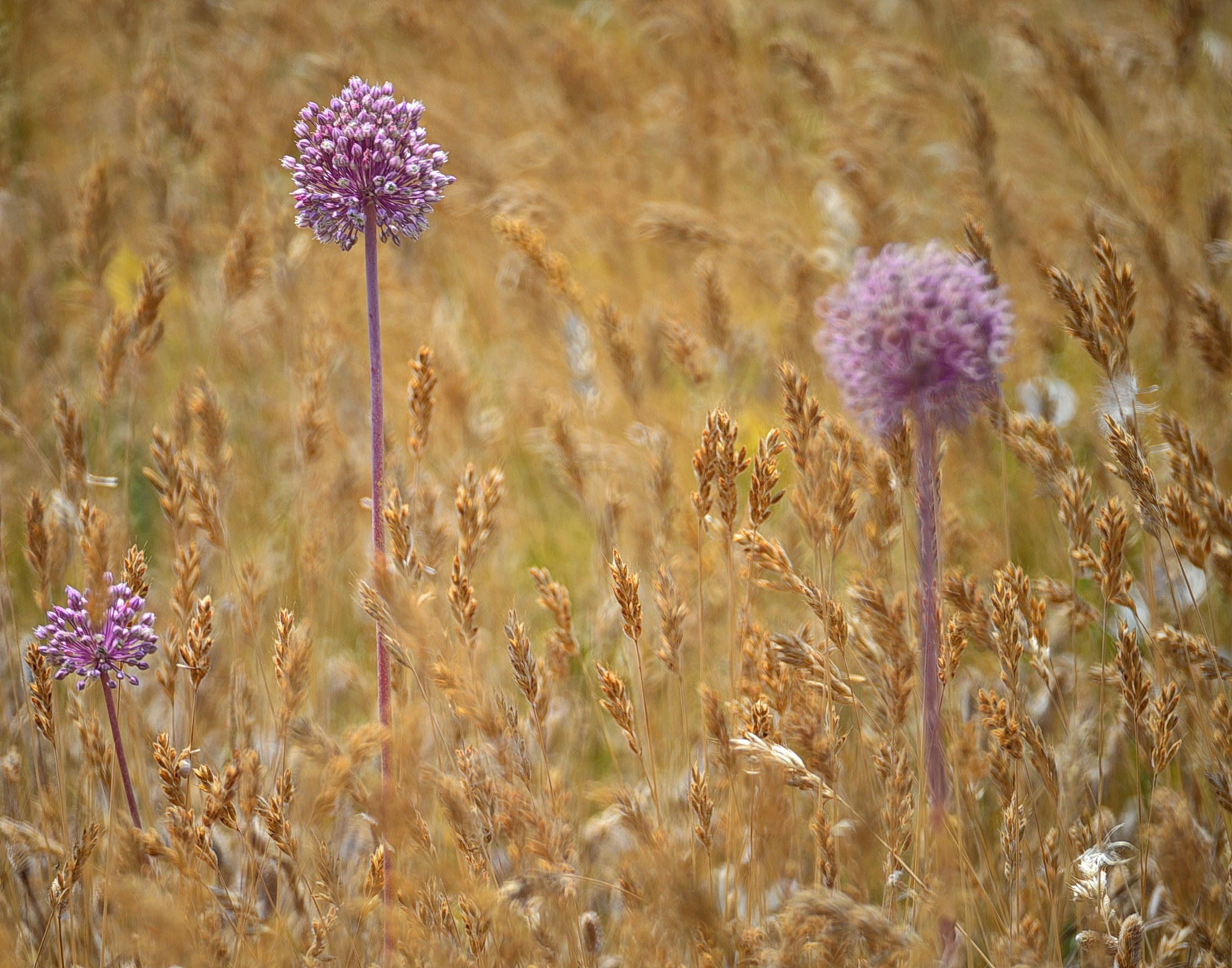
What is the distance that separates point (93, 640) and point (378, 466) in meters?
0.62

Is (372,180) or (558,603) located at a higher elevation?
(372,180)

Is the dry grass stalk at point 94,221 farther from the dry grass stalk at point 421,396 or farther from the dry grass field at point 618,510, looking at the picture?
the dry grass stalk at point 421,396

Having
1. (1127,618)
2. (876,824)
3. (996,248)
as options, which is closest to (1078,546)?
(876,824)

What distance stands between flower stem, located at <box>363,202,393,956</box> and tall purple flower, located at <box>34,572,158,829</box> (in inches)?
16.2

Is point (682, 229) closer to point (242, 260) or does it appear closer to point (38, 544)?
point (242, 260)

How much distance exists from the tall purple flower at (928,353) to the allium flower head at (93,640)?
51.5 inches

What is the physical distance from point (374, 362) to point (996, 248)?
2.68 m

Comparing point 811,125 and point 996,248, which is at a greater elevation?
point 811,125

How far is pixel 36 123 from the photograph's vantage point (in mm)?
5242

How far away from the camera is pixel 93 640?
1486mm

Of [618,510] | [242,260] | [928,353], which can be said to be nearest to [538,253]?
[618,510]

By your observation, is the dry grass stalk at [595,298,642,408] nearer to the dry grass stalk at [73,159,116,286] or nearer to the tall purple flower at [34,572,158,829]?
the tall purple flower at [34,572,158,829]

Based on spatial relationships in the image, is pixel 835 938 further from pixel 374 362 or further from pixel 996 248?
pixel 996 248

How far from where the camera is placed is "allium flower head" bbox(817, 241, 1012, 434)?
3.87 ft
